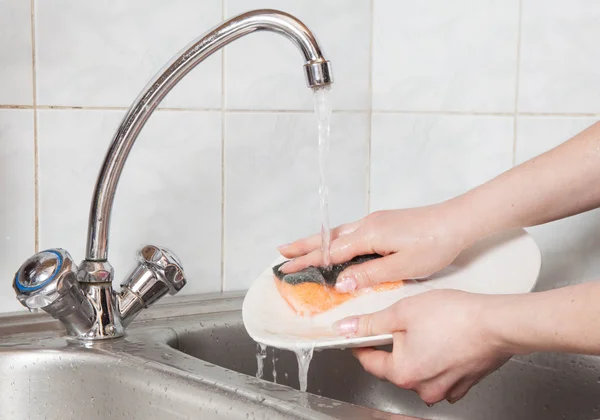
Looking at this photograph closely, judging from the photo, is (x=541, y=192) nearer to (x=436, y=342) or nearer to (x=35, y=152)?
(x=436, y=342)

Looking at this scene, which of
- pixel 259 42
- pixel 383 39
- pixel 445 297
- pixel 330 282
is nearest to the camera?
pixel 445 297

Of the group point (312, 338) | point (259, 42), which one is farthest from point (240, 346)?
point (259, 42)

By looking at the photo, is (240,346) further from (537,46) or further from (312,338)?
(537,46)

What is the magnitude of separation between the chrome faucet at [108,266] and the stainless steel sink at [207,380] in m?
0.04

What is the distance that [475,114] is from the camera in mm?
1104

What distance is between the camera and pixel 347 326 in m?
0.70

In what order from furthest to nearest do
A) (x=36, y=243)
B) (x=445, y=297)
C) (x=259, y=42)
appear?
1. (x=259, y=42)
2. (x=36, y=243)
3. (x=445, y=297)

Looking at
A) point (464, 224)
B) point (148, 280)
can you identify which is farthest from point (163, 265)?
point (464, 224)

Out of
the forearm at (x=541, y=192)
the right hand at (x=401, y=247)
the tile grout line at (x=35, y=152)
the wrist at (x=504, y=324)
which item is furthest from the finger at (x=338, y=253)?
the tile grout line at (x=35, y=152)

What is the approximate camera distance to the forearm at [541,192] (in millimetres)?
800

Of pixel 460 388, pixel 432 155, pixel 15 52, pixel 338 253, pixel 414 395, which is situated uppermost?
pixel 15 52

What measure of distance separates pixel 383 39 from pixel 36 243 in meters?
0.62

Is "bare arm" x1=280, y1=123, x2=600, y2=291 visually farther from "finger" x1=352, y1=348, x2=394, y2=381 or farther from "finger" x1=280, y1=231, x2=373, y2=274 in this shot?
"finger" x1=352, y1=348, x2=394, y2=381

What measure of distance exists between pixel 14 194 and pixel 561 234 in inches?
28.0
